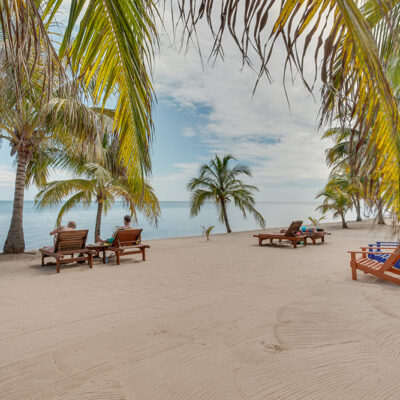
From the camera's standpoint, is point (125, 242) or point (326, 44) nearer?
point (326, 44)

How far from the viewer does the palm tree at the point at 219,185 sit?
16219 mm

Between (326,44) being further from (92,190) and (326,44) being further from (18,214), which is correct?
(92,190)

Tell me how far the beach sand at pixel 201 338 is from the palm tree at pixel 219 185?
425 inches

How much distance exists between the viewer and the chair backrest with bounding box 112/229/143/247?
24.0 feet

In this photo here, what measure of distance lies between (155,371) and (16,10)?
2.56m

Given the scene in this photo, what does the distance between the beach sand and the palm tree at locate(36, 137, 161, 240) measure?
16.0 ft

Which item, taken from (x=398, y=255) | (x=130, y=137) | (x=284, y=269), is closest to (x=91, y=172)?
(x=284, y=269)

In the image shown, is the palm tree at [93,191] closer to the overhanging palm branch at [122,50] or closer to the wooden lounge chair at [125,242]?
the wooden lounge chair at [125,242]

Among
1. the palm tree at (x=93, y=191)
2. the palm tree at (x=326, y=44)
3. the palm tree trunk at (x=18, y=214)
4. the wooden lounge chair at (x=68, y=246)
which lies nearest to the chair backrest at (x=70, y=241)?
the wooden lounge chair at (x=68, y=246)

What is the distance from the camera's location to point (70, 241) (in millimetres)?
6660

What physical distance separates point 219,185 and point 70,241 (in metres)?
11.0

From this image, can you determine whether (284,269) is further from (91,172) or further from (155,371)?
(91,172)

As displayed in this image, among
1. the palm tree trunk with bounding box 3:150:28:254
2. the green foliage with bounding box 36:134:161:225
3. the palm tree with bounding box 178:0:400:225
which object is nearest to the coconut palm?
the palm tree with bounding box 178:0:400:225

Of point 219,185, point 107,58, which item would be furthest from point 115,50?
point 219,185
